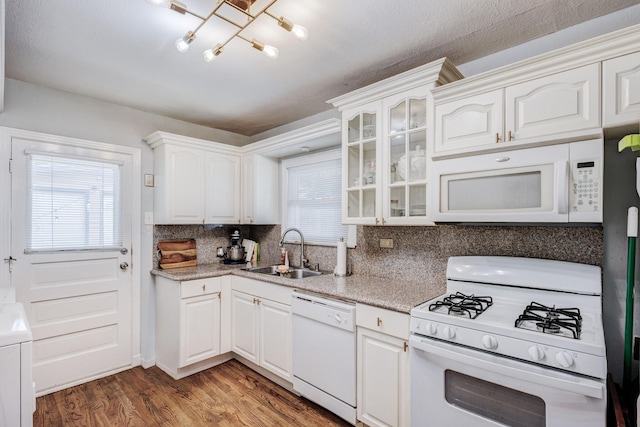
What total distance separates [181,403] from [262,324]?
2.53 feet

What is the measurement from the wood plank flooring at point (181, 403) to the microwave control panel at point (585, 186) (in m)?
1.86

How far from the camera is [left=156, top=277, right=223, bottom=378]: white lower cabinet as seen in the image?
2.71 metres

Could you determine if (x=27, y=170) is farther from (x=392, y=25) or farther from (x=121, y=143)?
(x=392, y=25)

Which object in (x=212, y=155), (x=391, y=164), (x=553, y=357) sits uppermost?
(x=212, y=155)

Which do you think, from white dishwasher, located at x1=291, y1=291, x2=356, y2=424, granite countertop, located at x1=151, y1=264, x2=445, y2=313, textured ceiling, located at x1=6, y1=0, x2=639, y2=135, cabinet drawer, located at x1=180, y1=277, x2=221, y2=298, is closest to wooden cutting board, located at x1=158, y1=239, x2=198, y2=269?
granite countertop, located at x1=151, y1=264, x2=445, y2=313

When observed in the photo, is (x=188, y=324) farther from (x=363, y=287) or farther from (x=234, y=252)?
(x=363, y=287)

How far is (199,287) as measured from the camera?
279 cm

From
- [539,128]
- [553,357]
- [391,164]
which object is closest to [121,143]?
[391,164]

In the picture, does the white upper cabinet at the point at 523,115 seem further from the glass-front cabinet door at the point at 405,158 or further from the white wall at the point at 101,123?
the white wall at the point at 101,123

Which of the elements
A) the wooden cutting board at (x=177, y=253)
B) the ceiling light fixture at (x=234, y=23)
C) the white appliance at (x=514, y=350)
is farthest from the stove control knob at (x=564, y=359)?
the wooden cutting board at (x=177, y=253)

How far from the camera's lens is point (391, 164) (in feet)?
7.21

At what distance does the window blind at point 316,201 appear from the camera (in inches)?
119

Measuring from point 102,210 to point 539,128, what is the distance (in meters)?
3.23

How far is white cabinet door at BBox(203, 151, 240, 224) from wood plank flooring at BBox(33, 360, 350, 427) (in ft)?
4.74
